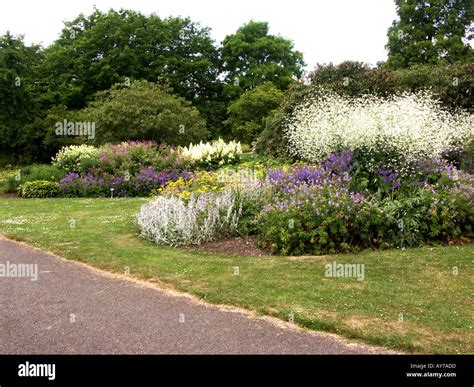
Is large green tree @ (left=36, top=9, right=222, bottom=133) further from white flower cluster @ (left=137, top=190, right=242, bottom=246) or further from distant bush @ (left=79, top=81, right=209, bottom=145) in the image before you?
white flower cluster @ (left=137, top=190, right=242, bottom=246)

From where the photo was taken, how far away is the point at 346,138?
9.36 meters

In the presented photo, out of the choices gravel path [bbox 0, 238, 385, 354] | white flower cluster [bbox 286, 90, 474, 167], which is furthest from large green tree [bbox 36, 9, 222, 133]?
gravel path [bbox 0, 238, 385, 354]

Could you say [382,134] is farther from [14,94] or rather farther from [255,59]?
[255,59]

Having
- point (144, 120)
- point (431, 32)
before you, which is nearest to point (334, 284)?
point (144, 120)

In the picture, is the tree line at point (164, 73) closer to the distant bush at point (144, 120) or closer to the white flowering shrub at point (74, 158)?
the distant bush at point (144, 120)

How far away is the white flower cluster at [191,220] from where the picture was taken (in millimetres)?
8242

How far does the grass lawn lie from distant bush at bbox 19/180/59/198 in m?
7.48

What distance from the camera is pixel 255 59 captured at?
126 ft

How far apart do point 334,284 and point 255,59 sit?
34760 mm

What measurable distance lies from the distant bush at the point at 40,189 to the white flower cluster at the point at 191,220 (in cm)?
853

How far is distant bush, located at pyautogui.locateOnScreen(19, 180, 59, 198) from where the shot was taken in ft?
53.4

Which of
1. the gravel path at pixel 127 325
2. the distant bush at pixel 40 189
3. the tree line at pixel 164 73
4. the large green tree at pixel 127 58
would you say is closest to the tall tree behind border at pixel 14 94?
the tree line at pixel 164 73

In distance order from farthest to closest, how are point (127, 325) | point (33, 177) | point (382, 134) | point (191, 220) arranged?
point (33, 177) < point (382, 134) < point (191, 220) < point (127, 325)

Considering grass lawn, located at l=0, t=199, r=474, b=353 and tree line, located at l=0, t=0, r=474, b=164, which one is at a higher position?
tree line, located at l=0, t=0, r=474, b=164
